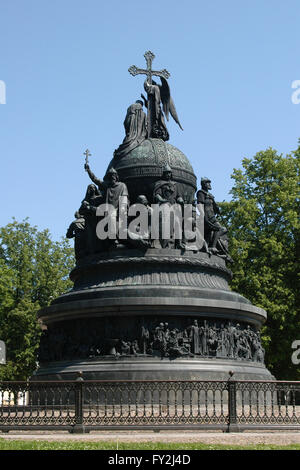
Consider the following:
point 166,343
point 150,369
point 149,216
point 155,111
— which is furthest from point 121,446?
point 155,111

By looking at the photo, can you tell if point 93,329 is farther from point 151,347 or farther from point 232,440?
point 232,440

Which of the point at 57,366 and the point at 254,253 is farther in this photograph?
the point at 254,253

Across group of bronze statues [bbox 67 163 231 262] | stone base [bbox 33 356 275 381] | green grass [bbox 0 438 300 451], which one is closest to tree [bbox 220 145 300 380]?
group of bronze statues [bbox 67 163 231 262]

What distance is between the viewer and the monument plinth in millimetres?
22188

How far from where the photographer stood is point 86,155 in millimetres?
27625

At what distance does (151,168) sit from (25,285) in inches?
872

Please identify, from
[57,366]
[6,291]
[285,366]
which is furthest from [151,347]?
[6,291]

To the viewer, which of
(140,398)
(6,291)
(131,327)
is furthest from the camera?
(6,291)

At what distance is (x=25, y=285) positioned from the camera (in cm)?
4672

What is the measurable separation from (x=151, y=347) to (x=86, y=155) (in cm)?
887

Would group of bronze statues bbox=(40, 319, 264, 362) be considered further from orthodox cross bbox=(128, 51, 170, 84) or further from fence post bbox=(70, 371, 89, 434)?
orthodox cross bbox=(128, 51, 170, 84)

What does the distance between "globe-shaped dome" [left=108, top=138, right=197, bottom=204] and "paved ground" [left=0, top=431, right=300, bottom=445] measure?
37.1ft

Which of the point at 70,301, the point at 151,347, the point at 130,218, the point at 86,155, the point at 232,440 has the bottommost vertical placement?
the point at 232,440

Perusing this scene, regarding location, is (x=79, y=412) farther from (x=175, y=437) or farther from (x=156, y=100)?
(x=156, y=100)
